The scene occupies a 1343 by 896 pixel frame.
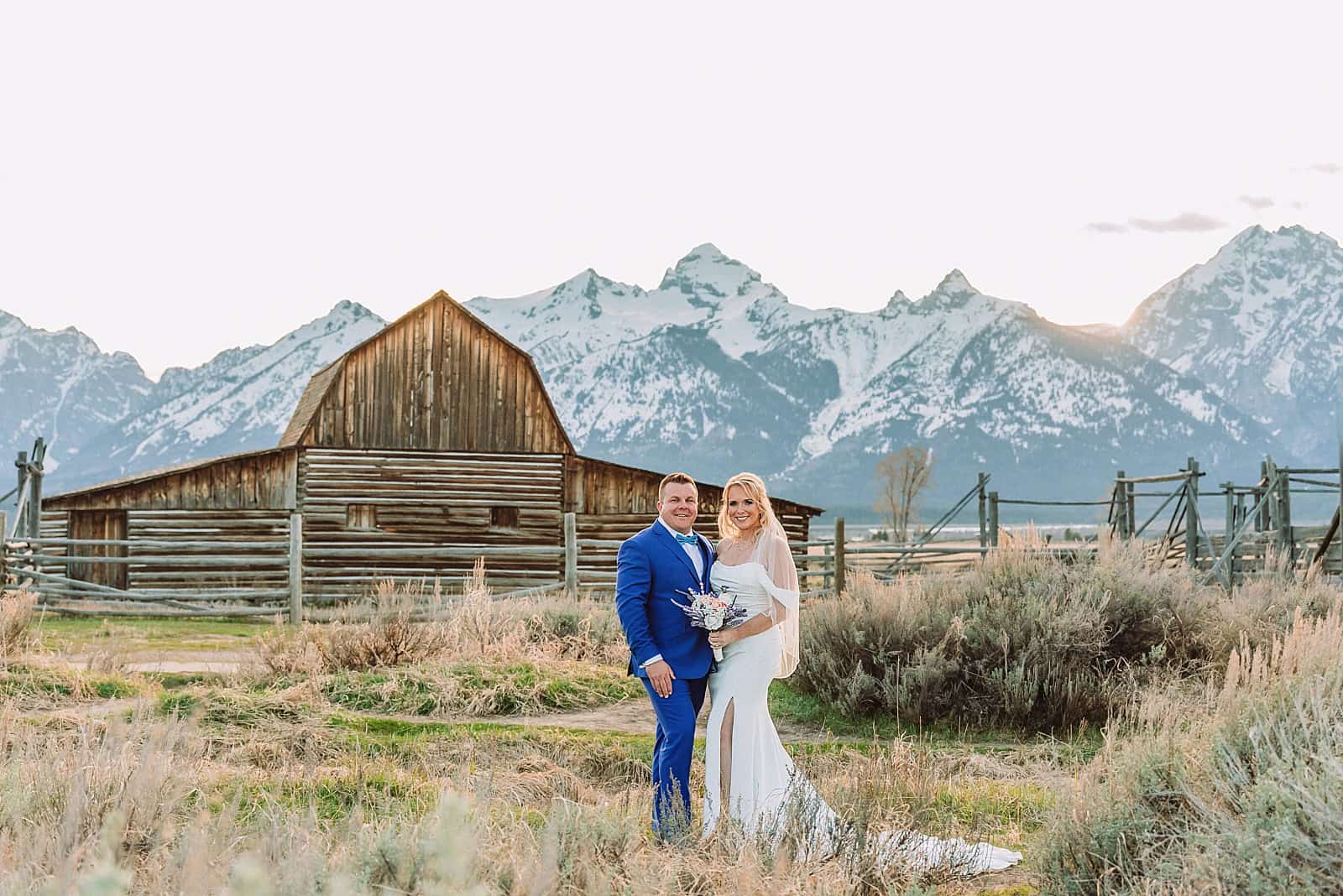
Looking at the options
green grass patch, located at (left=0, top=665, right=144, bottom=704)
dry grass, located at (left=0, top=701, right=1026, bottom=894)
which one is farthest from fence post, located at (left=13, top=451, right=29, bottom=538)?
dry grass, located at (left=0, top=701, right=1026, bottom=894)

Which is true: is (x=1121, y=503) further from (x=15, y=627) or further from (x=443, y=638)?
(x=15, y=627)

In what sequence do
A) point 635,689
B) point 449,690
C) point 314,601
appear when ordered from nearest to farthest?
point 449,690 < point 635,689 < point 314,601

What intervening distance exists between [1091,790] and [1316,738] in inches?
30.6

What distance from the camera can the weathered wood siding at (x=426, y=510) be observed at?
22656 millimetres

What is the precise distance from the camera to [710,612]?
5.06 metres

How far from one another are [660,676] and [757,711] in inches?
20.5

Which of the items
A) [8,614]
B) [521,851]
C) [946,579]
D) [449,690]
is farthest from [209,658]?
[521,851]

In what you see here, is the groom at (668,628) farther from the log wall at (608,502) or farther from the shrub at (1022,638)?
the log wall at (608,502)

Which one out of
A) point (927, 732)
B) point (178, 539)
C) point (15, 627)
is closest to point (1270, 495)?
point (927, 732)

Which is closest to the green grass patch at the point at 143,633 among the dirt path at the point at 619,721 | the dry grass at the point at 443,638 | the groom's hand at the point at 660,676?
the dry grass at the point at 443,638

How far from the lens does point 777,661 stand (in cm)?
533

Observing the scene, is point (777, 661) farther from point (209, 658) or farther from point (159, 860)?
point (209, 658)

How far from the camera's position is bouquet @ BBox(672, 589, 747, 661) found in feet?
16.6

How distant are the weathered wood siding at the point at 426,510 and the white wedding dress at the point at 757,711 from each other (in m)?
17.1
